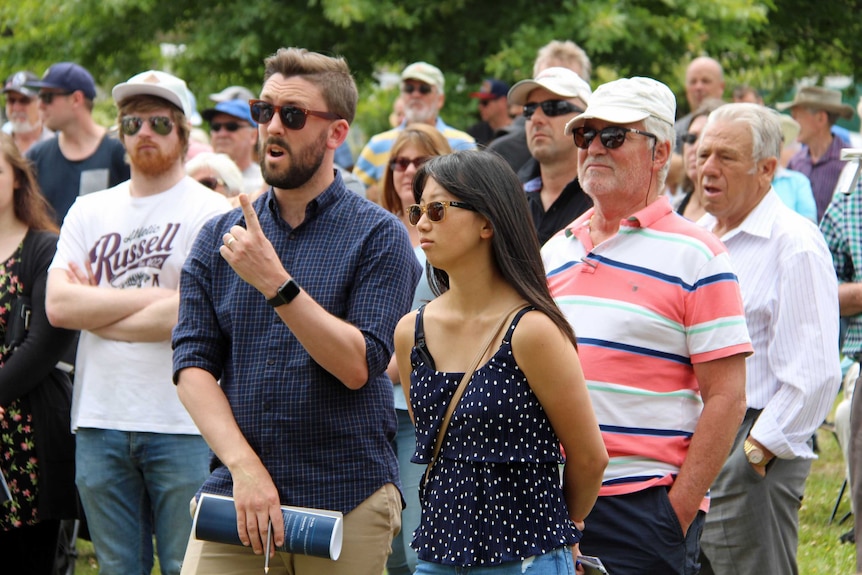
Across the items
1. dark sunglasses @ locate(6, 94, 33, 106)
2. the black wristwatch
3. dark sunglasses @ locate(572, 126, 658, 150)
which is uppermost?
dark sunglasses @ locate(6, 94, 33, 106)

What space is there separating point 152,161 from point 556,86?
6.80 ft

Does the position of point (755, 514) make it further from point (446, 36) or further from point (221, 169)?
point (446, 36)

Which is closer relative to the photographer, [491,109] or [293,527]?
[293,527]

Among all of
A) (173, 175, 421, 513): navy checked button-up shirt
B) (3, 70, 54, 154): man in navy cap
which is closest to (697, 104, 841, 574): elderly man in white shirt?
(173, 175, 421, 513): navy checked button-up shirt

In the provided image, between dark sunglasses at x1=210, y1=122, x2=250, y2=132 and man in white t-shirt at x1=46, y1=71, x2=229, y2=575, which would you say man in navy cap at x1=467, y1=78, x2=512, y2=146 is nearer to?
dark sunglasses at x1=210, y1=122, x2=250, y2=132

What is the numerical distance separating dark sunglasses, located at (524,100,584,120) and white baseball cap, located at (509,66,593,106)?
5 cm

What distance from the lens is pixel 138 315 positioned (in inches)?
192

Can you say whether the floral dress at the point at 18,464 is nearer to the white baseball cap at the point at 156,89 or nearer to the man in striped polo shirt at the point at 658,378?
the white baseball cap at the point at 156,89

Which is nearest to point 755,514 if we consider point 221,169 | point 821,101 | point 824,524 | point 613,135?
point 613,135

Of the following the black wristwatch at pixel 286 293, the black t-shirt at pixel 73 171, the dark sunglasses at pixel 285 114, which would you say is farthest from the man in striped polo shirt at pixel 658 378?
the black t-shirt at pixel 73 171

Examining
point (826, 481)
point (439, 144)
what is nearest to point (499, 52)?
point (826, 481)

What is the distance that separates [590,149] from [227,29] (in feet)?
31.1

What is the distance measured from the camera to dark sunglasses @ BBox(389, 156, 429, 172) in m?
5.95

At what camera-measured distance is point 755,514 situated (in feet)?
15.0
